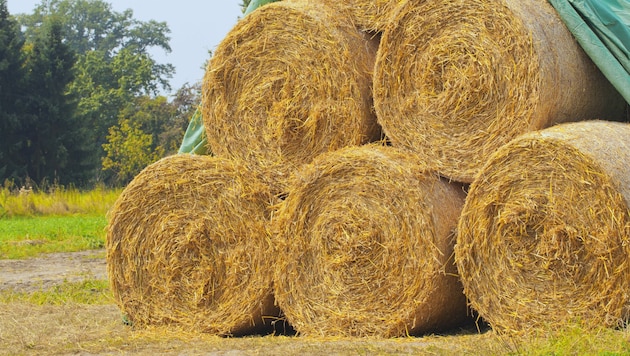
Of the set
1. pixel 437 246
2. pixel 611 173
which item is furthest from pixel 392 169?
pixel 611 173

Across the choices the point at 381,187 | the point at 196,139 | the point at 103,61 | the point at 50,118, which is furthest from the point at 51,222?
the point at 103,61

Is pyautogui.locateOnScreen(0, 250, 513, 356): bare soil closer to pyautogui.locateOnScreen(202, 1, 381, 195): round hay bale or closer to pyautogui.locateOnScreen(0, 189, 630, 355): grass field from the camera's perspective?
pyautogui.locateOnScreen(0, 189, 630, 355): grass field

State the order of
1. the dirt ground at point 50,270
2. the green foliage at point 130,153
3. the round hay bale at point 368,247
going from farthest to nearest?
the green foliage at point 130,153 → the dirt ground at point 50,270 → the round hay bale at point 368,247

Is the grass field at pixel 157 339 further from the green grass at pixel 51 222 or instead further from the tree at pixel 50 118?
the tree at pixel 50 118

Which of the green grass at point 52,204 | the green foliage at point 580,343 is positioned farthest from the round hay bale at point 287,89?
the green grass at point 52,204

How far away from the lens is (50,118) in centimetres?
3547

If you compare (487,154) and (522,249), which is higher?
(487,154)

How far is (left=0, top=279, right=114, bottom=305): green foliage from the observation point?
8289 mm

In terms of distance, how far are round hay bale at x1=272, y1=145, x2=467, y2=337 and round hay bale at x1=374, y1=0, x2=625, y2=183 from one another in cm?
25

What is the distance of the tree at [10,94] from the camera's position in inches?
1355

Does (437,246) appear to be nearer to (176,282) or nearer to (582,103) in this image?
(582,103)

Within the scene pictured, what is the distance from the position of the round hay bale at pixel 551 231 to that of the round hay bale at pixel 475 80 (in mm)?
294

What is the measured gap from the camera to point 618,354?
4.55m

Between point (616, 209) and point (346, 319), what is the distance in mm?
1938
